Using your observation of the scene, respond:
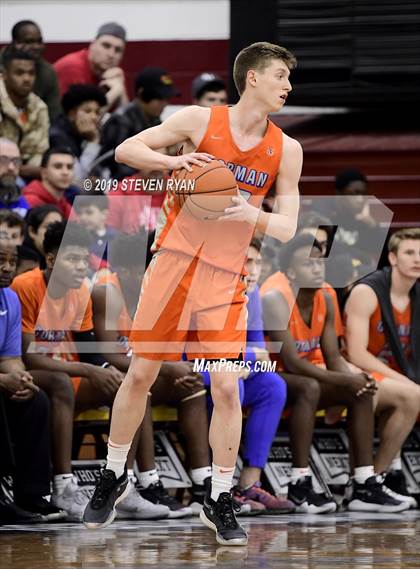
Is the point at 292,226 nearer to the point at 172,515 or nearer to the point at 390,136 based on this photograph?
the point at 172,515

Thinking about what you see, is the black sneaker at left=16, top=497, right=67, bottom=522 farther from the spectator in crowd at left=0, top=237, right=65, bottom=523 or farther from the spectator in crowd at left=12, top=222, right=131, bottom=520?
the spectator in crowd at left=12, top=222, right=131, bottom=520

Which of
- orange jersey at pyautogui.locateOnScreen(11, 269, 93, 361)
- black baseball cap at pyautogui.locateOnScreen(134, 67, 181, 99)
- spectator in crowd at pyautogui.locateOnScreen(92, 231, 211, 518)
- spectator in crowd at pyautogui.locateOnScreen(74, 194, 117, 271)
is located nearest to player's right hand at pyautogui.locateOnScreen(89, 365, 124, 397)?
spectator in crowd at pyautogui.locateOnScreen(92, 231, 211, 518)

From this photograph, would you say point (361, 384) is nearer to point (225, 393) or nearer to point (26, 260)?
point (26, 260)

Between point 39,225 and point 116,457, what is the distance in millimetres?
2493

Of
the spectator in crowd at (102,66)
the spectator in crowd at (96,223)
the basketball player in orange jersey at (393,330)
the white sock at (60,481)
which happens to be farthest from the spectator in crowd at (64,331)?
the spectator in crowd at (102,66)

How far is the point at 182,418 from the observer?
26.2 feet

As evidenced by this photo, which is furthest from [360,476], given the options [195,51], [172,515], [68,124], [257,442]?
[195,51]

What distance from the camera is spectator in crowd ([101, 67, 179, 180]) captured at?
1044 cm

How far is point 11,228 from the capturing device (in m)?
7.69

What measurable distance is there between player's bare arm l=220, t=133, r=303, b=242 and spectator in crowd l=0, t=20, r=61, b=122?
16.9ft

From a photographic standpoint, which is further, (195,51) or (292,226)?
(195,51)

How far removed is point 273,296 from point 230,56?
5.06m

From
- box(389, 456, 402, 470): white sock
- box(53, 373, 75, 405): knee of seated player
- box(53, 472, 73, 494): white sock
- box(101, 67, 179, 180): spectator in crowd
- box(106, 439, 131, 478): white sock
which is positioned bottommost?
box(389, 456, 402, 470): white sock

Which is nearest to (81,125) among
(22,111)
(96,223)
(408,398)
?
(22,111)
